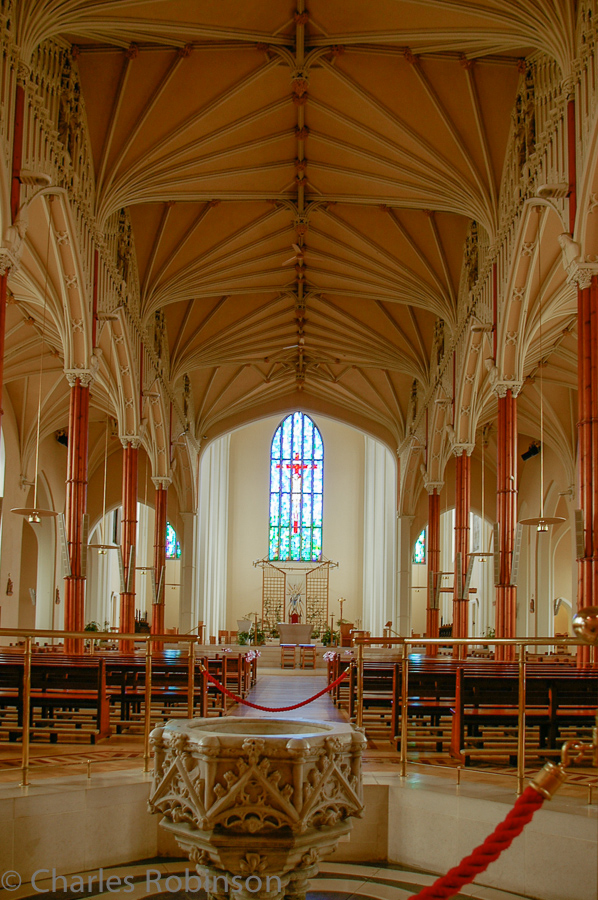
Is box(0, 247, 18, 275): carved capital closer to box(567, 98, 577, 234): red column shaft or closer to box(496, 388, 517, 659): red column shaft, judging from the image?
box(567, 98, 577, 234): red column shaft

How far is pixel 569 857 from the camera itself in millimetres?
5059

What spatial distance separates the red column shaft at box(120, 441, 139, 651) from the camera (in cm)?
1809

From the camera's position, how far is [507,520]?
14234 mm

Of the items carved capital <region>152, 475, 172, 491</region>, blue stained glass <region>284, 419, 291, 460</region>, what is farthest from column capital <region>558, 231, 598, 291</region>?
blue stained glass <region>284, 419, 291, 460</region>

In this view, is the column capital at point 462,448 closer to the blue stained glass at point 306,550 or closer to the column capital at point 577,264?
the column capital at point 577,264

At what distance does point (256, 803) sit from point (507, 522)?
35.2 feet

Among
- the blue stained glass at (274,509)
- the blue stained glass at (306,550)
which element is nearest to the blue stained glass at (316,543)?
the blue stained glass at (306,550)

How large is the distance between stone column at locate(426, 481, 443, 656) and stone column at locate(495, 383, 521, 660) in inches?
308

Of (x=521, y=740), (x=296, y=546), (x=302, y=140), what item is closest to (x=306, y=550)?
(x=296, y=546)

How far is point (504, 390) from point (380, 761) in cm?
887

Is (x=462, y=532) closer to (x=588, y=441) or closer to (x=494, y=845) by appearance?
(x=588, y=441)

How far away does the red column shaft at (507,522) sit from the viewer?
13984mm

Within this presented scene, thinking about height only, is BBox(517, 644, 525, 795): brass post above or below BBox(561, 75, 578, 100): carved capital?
below

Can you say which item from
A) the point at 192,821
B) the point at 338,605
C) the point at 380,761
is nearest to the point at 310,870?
the point at 192,821
